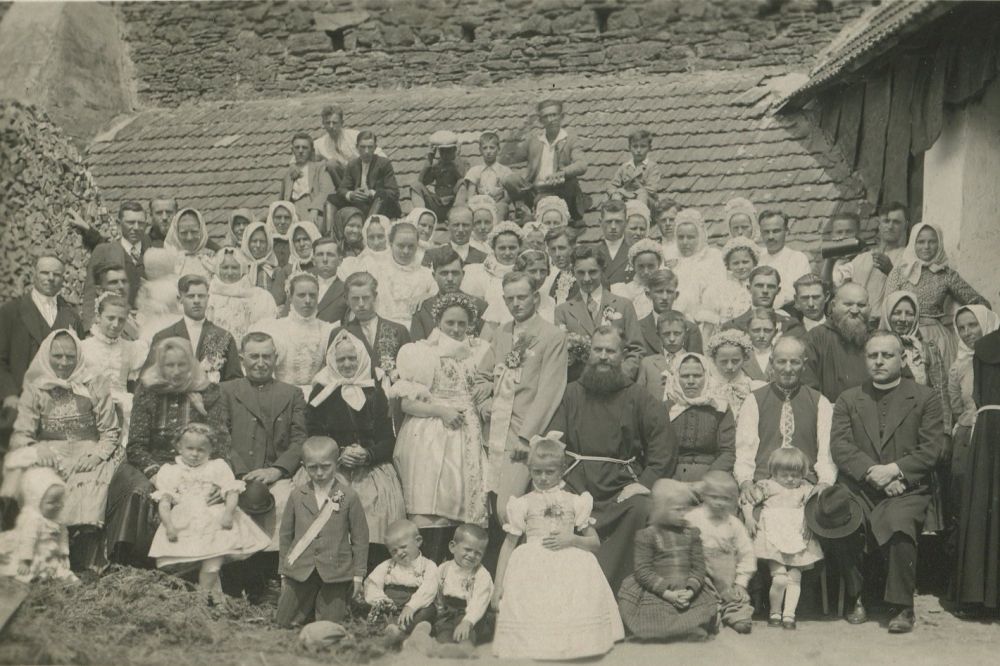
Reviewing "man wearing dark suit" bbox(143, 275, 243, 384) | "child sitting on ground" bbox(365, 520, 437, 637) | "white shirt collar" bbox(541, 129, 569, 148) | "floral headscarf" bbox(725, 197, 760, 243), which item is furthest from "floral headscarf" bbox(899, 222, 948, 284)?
"man wearing dark suit" bbox(143, 275, 243, 384)

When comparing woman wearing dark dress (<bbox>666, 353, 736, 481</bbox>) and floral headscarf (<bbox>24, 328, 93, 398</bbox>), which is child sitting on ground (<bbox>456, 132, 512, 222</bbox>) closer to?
woman wearing dark dress (<bbox>666, 353, 736, 481</bbox>)

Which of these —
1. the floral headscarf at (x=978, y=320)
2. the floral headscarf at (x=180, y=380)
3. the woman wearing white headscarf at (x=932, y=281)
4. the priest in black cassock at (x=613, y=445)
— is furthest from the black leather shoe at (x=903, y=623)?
the floral headscarf at (x=180, y=380)

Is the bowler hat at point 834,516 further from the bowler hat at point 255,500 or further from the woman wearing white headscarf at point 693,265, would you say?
the bowler hat at point 255,500

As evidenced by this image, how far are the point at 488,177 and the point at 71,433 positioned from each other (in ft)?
14.8

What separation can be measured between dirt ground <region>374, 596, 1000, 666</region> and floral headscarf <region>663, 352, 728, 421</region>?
112 cm

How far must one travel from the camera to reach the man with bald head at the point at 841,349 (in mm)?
6848

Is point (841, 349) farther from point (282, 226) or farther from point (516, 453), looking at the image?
point (282, 226)

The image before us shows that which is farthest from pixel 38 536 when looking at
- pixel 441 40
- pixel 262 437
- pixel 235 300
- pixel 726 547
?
pixel 441 40

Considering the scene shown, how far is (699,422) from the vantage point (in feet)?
21.1

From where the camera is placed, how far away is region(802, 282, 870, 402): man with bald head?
6848 mm

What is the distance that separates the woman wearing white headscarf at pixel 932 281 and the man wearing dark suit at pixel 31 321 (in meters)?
4.98

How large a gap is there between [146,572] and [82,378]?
1.09 meters

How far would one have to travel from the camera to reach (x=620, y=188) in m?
10.3

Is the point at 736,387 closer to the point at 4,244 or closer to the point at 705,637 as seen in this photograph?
the point at 705,637
